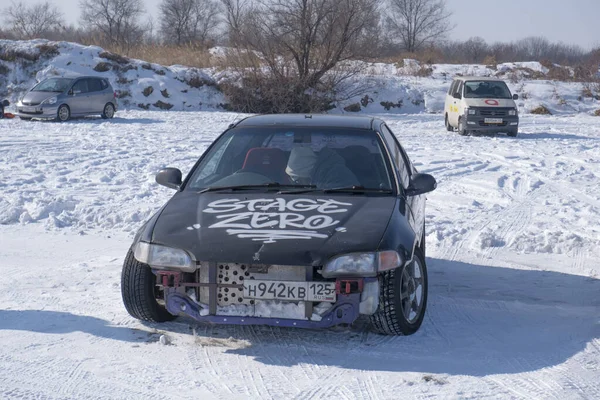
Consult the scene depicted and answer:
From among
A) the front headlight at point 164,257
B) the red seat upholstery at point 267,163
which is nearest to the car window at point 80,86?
the red seat upholstery at point 267,163

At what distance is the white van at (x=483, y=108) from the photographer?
22.3 metres

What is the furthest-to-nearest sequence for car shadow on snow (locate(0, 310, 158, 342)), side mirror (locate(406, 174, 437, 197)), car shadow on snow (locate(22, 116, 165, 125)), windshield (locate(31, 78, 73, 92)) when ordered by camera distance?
1. windshield (locate(31, 78, 73, 92))
2. car shadow on snow (locate(22, 116, 165, 125))
3. side mirror (locate(406, 174, 437, 197))
4. car shadow on snow (locate(0, 310, 158, 342))

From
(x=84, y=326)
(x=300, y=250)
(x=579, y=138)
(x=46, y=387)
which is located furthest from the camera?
(x=579, y=138)

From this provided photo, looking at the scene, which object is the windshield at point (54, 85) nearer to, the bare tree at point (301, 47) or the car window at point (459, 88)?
the bare tree at point (301, 47)

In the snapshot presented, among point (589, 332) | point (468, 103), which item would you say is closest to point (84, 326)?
point (589, 332)

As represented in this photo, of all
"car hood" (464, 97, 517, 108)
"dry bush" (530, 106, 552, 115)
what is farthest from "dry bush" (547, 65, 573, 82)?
"car hood" (464, 97, 517, 108)

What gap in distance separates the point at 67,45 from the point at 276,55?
941 centimetres

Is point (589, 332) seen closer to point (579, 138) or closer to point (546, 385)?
point (546, 385)

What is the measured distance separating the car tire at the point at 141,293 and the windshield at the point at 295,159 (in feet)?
3.18

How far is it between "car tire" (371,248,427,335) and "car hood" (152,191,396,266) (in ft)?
0.95

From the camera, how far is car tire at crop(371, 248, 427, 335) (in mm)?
5109

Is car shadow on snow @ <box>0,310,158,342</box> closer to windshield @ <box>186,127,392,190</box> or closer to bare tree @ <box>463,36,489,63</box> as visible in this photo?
windshield @ <box>186,127,392,190</box>

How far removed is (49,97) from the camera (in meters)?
23.4

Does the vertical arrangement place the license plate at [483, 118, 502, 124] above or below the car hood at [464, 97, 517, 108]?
below
